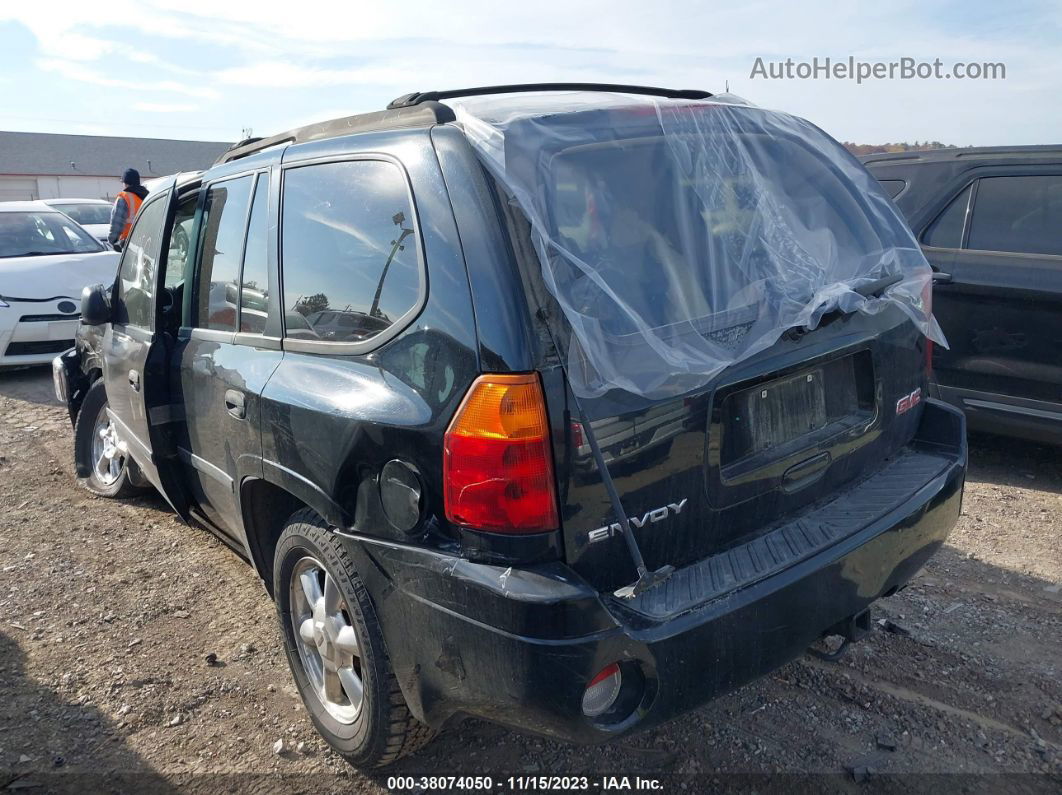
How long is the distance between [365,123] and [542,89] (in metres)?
0.59

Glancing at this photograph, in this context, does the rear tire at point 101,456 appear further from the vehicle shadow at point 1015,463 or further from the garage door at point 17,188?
the garage door at point 17,188

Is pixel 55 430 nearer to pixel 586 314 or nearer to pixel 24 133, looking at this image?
pixel 586 314

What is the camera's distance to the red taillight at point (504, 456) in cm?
197

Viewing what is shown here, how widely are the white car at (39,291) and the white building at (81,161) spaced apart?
47468 mm

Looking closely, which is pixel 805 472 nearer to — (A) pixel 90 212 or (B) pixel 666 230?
(B) pixel 666 230

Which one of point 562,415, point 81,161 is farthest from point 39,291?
point 81,161

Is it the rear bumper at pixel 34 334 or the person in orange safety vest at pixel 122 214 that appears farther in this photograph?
the person in orange safety vest at pixel 122 214

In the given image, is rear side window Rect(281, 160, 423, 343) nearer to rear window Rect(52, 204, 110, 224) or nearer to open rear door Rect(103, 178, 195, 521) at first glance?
open rear door Rect(103, 178, 195, 521)

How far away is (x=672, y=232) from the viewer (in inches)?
91.4

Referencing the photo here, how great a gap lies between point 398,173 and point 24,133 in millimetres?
69320

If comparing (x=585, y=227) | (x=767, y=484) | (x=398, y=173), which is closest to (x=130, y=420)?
(x=398, y=173)

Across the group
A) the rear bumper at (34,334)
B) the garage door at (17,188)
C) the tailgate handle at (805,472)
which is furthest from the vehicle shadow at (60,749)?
the garage door at (17,188)

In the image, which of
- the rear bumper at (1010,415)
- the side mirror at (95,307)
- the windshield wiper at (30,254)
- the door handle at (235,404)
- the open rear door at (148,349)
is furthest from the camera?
the windshield wiper at (30,254)

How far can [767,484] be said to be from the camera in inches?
93.8
